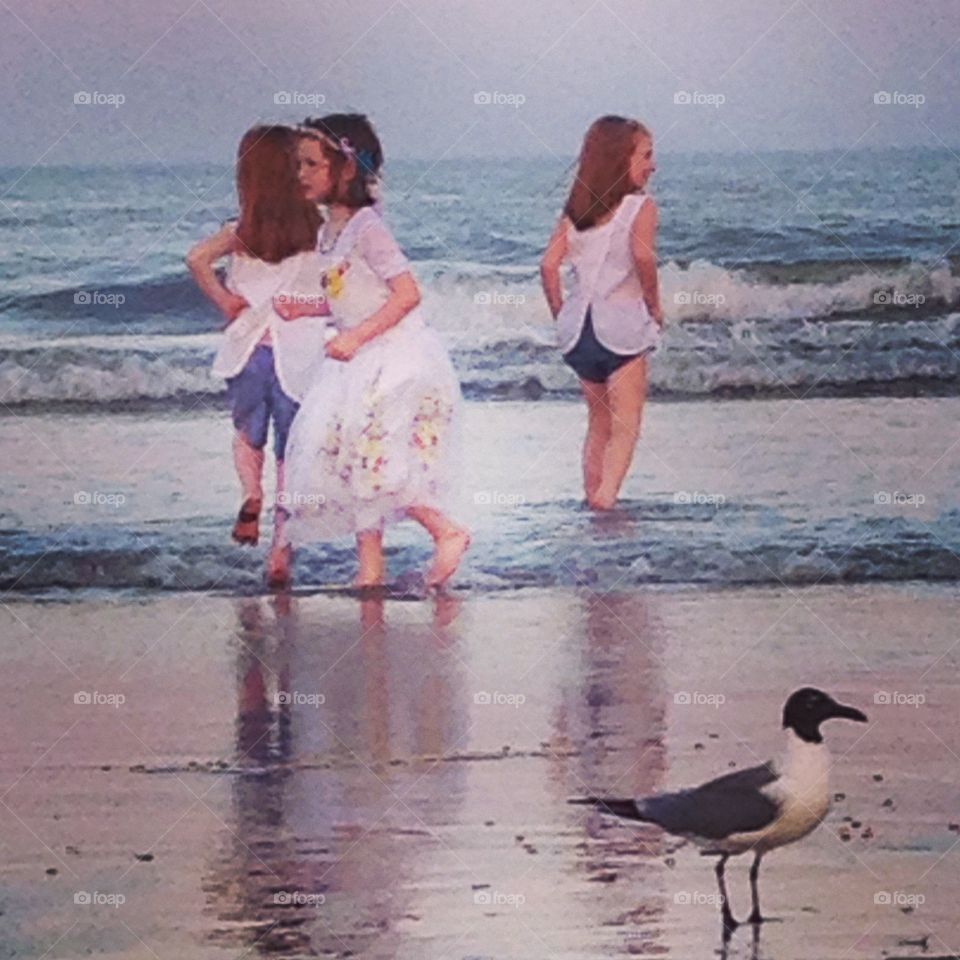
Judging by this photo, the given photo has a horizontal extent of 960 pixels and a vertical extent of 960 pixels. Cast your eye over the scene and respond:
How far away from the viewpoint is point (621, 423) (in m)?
4.50

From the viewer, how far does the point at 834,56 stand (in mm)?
4531

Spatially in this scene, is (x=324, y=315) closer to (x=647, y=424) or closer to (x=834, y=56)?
(x=647, y=424)

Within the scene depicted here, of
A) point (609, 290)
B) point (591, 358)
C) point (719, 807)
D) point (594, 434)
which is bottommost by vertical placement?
point (719, 807)

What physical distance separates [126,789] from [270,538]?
1.50 ft

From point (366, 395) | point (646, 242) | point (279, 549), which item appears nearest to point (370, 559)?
point (279, 549)

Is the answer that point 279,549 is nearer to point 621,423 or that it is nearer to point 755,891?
point 621,423

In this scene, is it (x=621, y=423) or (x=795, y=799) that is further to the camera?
(x=621, y=423)

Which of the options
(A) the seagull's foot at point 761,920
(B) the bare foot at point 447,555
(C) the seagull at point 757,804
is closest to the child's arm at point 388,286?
(B) the bare foot at point 447,555

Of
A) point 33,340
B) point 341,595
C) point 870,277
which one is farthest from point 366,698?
point 870,277

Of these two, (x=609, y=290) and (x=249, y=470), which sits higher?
(x=609, y=290)

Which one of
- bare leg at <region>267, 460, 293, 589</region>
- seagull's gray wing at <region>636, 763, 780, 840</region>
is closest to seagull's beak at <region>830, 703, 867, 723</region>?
seagull's gray wing at <region>636, 763, 780, 840</region>

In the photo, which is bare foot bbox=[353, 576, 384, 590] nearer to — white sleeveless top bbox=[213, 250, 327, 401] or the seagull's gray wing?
white sleeveless top bbox=[213, 250, 327, 401]

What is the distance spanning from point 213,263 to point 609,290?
63cm

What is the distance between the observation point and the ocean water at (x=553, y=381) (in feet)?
14.6
